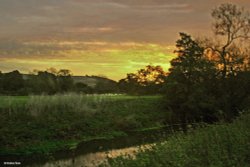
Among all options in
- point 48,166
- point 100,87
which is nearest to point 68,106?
point 48,166

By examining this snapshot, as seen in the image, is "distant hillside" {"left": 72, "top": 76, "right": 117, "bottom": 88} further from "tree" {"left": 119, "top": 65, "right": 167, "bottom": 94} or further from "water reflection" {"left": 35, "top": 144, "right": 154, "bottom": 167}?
"water reflection" {"left": 35, "top": 144, "right": 154, "bottom": 167}

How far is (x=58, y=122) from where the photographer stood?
33.8 m

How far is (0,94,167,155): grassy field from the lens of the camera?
97.7 ft

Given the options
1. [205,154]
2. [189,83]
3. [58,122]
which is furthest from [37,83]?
[205,154]

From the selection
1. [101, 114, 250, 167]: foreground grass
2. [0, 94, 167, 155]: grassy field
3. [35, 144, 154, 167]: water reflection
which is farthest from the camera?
[0, 94, 167, 155]: grassy field

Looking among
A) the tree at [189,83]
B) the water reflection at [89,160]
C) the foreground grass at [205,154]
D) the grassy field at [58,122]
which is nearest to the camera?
the foreground grass at [205,154]

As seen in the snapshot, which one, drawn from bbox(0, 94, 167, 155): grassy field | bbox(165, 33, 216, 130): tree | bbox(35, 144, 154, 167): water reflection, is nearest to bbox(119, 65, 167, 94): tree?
bbox(165, 33, 216, 130): tree

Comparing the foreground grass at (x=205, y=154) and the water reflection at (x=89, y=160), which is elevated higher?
the foreground grass at (x=205, y=154)

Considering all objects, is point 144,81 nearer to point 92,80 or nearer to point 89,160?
point 92,80

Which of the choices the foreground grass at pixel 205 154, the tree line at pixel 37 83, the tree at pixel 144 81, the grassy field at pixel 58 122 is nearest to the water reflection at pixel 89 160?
the foreground grass at pixel 205 154

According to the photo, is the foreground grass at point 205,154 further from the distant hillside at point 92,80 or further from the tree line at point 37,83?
the distant hillside at point 92,80

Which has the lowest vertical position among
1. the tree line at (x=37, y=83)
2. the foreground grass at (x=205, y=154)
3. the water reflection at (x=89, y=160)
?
the water reflection at (x=89, y=160)

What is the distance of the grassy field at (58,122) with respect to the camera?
2978cm

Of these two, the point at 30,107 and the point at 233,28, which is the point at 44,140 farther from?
the point at 233,28
